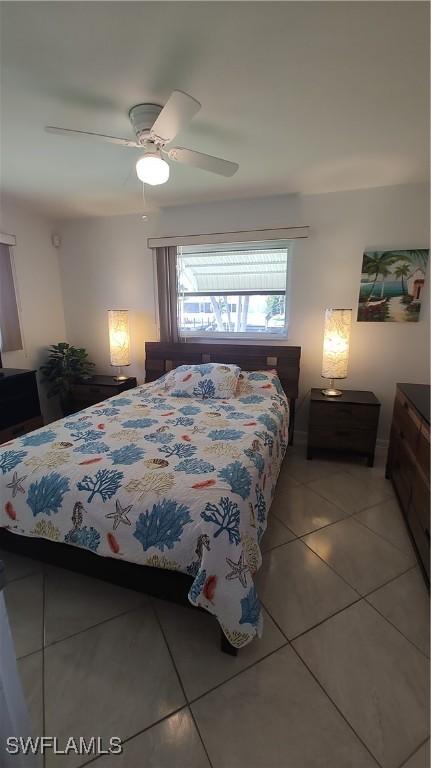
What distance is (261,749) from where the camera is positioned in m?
1.03

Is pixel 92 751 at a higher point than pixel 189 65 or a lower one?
lower

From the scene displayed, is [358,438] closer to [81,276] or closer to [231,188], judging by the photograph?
[231,188]

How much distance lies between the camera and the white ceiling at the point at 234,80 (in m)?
1.15

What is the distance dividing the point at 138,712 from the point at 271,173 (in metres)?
3.16

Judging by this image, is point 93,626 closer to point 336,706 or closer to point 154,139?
point 336,706

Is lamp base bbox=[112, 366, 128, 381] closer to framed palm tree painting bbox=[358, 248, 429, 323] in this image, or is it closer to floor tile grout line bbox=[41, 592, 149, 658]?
floor tile grout line bbox=[41, 592, 149, 658]

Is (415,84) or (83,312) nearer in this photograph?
(415,84)

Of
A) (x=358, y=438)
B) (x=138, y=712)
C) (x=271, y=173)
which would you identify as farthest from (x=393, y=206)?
(x=138, y=712)

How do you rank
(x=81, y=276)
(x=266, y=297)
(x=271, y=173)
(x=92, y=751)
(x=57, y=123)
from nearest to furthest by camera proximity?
(x=92, y=751), (x=57, y=123), (x=271, y=173), (x=266, y=297), (x=81, y=276)

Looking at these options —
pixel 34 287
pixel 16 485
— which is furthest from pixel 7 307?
pixel 16 485

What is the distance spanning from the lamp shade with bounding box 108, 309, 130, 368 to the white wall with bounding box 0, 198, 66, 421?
854 mm

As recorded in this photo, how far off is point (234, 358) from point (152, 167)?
1885mm

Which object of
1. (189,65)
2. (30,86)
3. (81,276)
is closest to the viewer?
(189,65)

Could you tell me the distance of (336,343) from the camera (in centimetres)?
280
